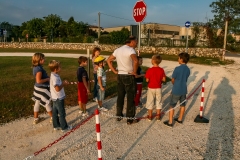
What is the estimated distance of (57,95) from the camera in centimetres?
451

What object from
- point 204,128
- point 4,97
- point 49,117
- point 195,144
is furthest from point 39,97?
point 204,128

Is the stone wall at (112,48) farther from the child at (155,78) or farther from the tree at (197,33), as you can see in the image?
the child at (155,78)

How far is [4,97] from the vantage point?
23.2 feet

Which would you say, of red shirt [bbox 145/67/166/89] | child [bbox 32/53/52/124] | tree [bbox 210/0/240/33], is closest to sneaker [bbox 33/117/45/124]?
child [bbox 32/53/52/124]

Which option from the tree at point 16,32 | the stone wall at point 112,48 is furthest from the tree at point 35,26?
the tree at point 16,32

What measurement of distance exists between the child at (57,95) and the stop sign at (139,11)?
4.24m

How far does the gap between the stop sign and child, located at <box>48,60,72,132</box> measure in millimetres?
4242

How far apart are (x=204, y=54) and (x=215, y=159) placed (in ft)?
68.9

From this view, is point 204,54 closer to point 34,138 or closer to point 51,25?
point 34,138

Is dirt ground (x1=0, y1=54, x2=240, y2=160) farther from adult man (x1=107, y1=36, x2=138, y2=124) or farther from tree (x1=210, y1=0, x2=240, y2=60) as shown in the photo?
tree (x1=210, y1=0, x2=240, y2=60)

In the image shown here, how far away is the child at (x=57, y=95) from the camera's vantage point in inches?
174

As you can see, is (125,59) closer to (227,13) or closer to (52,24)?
(227,13)

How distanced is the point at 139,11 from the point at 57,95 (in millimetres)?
4708

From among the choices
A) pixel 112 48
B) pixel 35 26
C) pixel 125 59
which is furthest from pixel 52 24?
pixel 125 59
